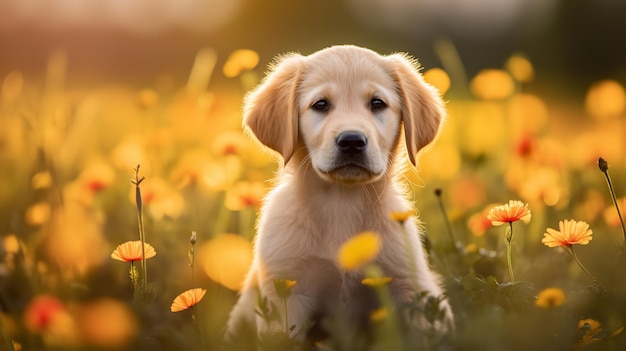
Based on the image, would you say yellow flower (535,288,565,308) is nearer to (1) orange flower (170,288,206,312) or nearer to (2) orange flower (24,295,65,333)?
(1) orange flower (170,288,206,312)

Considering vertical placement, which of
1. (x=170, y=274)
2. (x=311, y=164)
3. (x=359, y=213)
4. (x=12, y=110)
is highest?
(x=12, y=110)

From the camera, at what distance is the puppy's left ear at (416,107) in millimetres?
3752

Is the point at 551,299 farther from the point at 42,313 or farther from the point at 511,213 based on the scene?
the point at 42,313

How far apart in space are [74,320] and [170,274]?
51.0 inches

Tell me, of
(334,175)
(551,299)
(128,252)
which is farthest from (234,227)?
(551,299)

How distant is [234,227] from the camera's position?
17.2 feet

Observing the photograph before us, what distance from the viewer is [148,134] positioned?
5.29m

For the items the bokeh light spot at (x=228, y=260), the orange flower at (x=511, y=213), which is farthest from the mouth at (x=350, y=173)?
the bokeh light spot at (x=228, y=260)

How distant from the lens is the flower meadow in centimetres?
276

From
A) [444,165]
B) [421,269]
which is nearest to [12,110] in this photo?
[421,269]

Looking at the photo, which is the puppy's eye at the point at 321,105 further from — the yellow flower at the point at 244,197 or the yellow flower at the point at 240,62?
the yellow flower at the point at 240,62

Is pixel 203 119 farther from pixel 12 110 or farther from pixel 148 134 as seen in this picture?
pixel 12 110

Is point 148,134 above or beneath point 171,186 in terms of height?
above

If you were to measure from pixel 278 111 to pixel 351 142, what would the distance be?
0.60 metres
